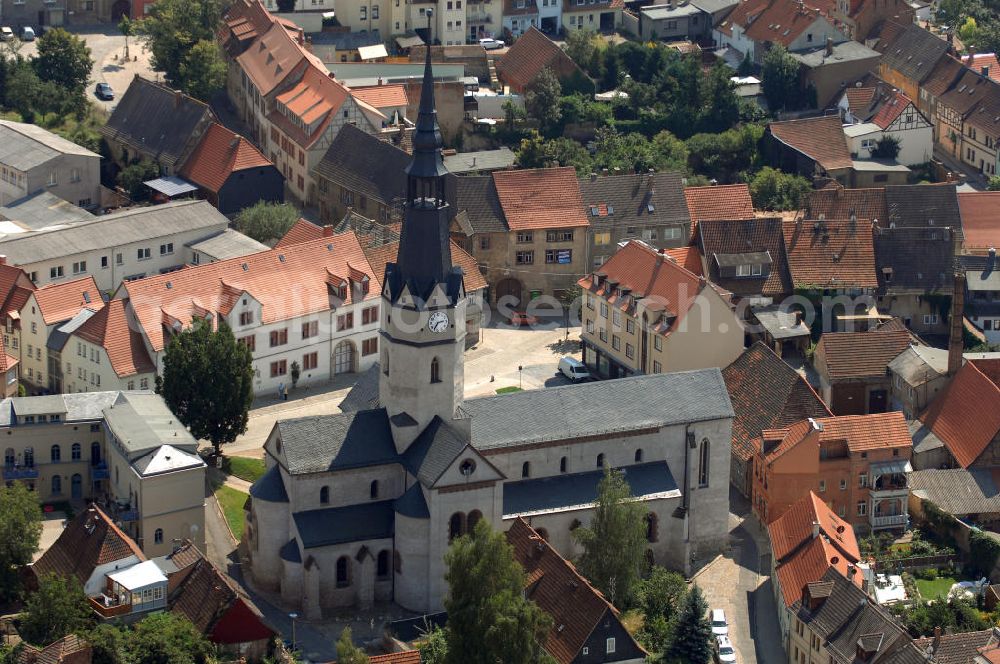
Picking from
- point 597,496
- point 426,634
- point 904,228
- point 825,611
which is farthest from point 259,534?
point 904,228

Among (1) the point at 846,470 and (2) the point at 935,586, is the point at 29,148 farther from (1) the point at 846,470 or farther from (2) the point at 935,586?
(2) the point at 935,586

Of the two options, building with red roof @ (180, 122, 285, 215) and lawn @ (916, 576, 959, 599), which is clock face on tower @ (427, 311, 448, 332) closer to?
lawn @ (916, 576, 959, 599)

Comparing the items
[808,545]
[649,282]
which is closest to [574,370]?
[649,282]

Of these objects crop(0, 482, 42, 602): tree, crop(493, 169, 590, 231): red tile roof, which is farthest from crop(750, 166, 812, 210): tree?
crop(0, 482, 42, 602): tree

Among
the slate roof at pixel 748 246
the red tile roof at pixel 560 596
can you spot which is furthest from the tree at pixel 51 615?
the slate roof at pixel 748 246

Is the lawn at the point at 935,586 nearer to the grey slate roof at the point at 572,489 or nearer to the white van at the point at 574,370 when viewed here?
the grey slate roof at the point at 572,489
